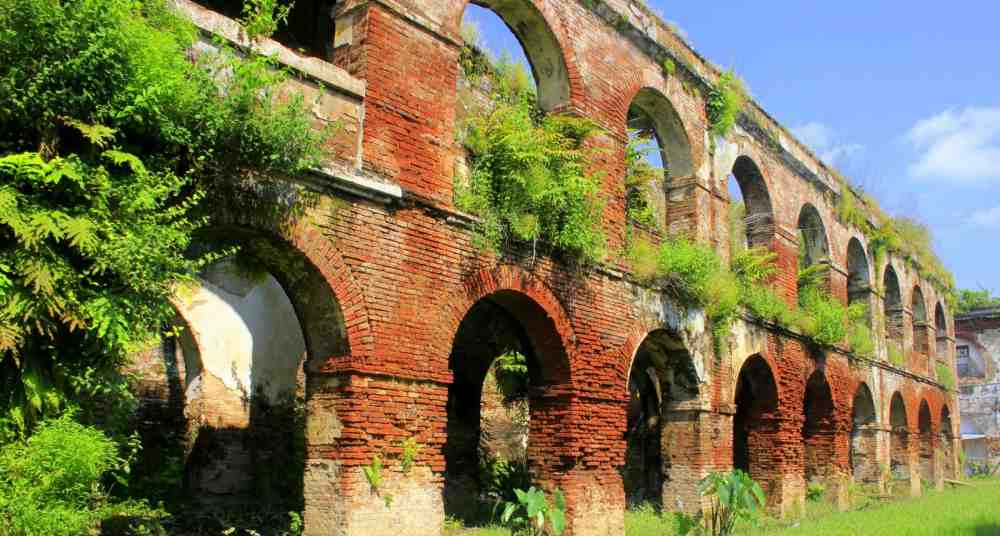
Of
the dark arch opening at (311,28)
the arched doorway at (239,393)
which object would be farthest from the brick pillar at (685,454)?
the dark arch opening at (311,28)

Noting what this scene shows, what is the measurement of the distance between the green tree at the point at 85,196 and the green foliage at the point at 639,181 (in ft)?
21.4

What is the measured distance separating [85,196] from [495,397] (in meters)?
10.5

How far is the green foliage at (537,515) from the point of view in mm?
8273

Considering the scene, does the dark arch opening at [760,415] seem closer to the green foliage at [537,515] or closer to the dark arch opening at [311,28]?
the green foliage at [537,515]

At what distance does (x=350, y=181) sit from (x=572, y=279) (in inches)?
126

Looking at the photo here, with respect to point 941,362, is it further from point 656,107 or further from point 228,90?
point 228,90

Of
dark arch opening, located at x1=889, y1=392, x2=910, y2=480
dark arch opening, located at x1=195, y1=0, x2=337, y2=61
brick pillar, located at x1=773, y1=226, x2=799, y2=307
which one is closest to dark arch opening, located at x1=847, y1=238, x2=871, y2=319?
dark arch opening, located at x1=889, y1=392, x2=910, y2=480

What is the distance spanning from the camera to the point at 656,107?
12227 millimetres

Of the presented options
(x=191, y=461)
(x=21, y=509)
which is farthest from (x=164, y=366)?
(x=21, y=509)

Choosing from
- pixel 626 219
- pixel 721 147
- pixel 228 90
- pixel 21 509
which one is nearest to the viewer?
pixel 21 509

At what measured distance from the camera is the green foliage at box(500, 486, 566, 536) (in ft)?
27.1

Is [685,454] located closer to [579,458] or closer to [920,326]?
[579,458]

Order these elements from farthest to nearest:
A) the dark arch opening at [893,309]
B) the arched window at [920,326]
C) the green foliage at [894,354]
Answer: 1. the arched window at [920,326]
2. the dark arch opening at [893,309]
3. the green foliage at [894,354]

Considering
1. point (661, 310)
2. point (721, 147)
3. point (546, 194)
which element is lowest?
point (661, 310)
